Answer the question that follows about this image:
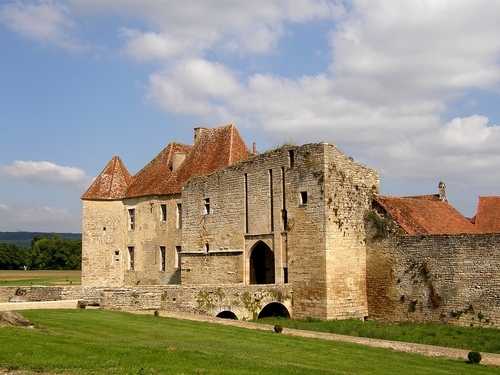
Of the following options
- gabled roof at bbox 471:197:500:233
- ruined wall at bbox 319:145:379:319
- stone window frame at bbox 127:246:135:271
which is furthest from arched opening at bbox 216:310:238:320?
gabled roof at bbox 471:197:500:233

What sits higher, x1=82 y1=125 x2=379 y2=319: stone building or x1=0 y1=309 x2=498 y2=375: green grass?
x1=82 y1=125 x2=379 y2=319: stone building

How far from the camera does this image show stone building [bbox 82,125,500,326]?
2252cm

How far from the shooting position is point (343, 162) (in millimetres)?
25875

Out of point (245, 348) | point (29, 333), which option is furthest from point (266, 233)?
point (29, 333)

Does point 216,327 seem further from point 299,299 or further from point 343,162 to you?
point 343,162

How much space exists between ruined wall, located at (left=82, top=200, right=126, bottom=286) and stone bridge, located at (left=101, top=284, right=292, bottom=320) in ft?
44.6

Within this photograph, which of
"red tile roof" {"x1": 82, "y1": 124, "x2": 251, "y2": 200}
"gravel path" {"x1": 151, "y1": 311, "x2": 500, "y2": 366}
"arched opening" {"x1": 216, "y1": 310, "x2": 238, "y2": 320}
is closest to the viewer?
"gravel path" {"x1": 151, "y1": 311, "x2": 500, "y2": 366}

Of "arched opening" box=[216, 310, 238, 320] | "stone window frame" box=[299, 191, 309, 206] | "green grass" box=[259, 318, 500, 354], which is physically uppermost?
"stone window frame" box=[299, 191, 309, 206]

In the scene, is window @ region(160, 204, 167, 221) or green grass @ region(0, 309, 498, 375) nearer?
green grass @ region(0, 309, 498, 375)

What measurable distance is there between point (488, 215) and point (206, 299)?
70.9 ft

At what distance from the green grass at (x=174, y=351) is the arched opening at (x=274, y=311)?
21.6 ft

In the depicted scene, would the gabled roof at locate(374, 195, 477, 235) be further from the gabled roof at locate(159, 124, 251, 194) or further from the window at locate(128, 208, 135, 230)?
the window at locate(128, 208, 135, 230)

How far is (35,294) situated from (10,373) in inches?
528

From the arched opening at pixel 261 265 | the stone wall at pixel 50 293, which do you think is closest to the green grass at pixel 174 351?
the stone wall at pixel 50 293
